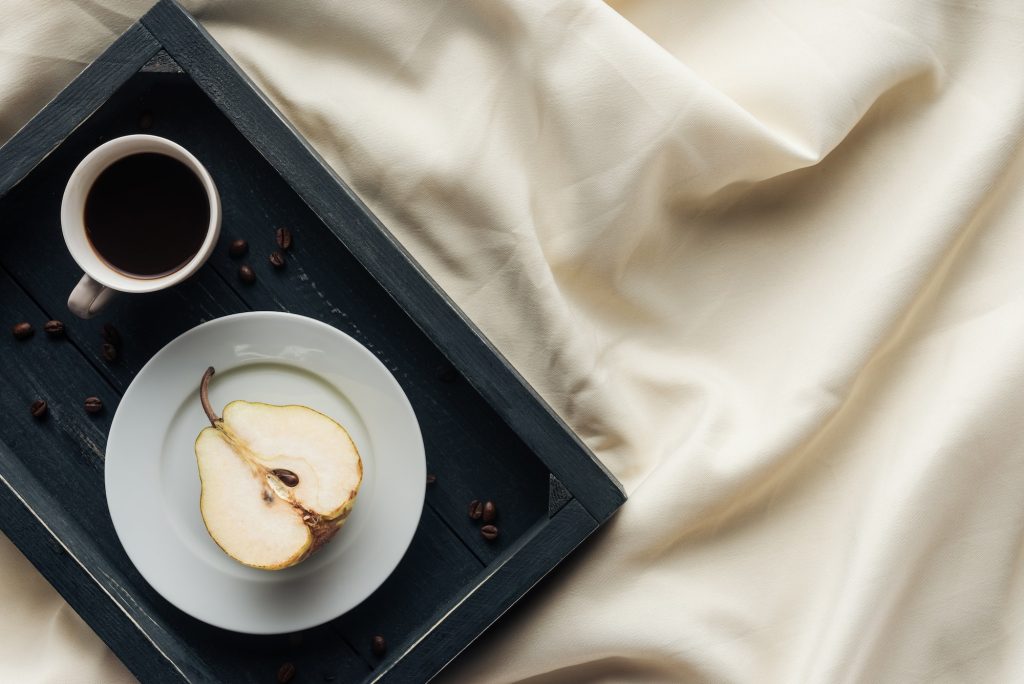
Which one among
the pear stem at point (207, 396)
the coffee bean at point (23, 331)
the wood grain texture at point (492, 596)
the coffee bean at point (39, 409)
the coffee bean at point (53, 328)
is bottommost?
the wood grain texture at point (492, 596)

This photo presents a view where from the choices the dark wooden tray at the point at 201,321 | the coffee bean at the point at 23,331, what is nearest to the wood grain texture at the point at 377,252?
the dark wooden tray at the point at 201,321

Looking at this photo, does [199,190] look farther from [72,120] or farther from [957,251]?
[957,251]

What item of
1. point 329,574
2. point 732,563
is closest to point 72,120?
point 329,574

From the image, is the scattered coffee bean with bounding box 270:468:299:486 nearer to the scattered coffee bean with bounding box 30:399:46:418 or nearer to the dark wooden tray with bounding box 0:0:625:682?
the dark wooden tray with bounding box 0:0:625:682

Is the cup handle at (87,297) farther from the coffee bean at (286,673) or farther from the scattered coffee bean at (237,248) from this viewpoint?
the coffee bean at (286,673)

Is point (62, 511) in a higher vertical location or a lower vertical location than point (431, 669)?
higher

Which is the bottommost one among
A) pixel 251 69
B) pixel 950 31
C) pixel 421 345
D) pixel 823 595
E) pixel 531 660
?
pixel 823 595

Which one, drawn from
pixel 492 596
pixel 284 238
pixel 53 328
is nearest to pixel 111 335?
pixel 53 328
